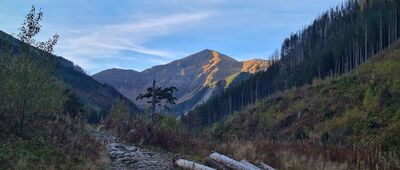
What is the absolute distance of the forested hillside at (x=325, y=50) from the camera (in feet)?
246

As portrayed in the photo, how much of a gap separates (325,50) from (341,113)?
49.0 metres

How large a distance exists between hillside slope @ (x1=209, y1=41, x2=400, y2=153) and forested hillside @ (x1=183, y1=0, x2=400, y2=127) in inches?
554

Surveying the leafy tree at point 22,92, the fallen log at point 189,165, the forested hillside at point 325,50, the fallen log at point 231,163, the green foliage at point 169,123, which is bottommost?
the fallen log at point 189,165

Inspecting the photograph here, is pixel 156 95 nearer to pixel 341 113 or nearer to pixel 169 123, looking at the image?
pixel 169 123

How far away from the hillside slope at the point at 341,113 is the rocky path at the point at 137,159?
489 cm

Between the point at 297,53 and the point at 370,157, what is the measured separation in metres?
103

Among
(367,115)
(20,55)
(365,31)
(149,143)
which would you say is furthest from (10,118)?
(365,31)

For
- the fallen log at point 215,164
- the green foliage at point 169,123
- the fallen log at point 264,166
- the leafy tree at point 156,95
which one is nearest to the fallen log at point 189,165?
the fallen log at point 215,164

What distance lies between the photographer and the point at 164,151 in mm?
19453

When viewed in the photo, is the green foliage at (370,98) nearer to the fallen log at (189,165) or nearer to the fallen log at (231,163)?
the fallen log at (231,163)

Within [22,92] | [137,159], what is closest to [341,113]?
[137,159]

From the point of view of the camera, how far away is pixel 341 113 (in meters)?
40.8

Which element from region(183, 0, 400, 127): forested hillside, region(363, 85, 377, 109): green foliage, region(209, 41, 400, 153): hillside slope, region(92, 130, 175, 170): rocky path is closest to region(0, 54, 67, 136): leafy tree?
region(92, 130, 175, 170): rocky path

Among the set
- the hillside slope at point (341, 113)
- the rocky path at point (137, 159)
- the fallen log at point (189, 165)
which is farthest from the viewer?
the hillside slope at point (341, 113)
